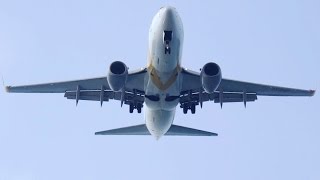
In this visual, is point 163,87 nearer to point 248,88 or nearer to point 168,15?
point 168,15

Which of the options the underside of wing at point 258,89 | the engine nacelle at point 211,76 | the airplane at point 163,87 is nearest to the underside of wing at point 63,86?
the airplane at point 163,87

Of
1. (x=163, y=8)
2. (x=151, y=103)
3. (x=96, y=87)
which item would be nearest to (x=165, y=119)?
(x=151, y=103)

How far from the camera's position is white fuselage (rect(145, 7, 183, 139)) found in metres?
32.7

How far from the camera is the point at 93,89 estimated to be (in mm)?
39000

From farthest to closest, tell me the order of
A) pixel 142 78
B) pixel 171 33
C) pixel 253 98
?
pixel 253 98 < pixel 142 78 < pixel 171 33

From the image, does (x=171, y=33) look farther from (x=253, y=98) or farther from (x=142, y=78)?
(x=253, y=98)

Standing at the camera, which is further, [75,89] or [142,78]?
[75,89]

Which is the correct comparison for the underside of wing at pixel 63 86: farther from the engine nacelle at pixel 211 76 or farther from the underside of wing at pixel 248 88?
the engine nacelle at pixel 211 76

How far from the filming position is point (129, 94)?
128 ft

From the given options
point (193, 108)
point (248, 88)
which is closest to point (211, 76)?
point (248, 88)

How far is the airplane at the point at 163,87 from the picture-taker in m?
33.2

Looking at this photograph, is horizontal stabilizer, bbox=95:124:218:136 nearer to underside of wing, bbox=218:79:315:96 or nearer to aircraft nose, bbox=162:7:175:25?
underside of wing, bbox=218:79:315:96

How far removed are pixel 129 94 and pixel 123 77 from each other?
5.65m

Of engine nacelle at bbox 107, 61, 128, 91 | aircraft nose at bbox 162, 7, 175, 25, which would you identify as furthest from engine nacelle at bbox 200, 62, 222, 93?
engine nacelle at bbox 107, 61, 128, 91
